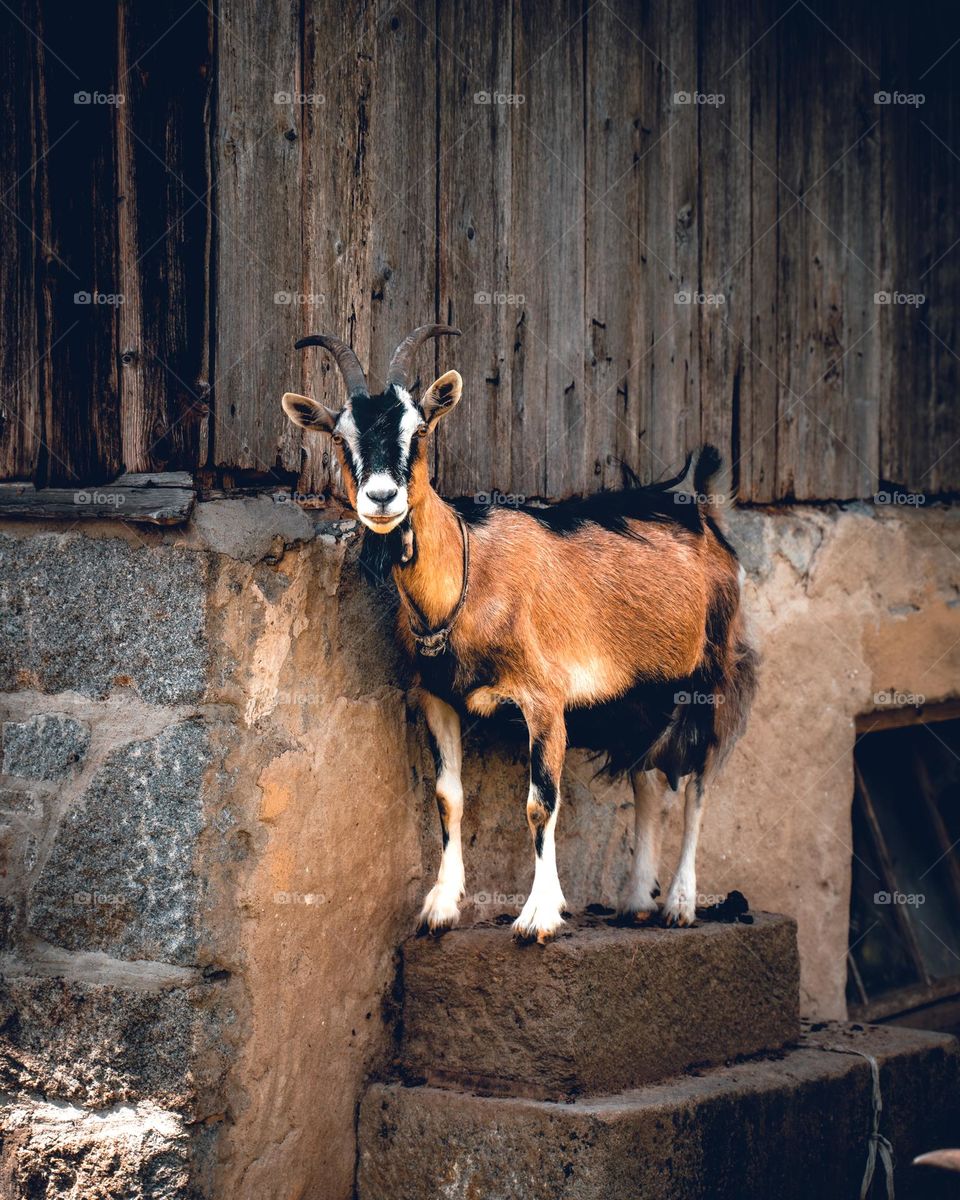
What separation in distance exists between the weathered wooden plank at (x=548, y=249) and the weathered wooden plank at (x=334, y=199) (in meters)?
0.65

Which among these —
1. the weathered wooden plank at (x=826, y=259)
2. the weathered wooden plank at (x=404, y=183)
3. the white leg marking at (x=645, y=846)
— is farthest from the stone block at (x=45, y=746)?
the weathered wooden plank at (x=826, y=259)

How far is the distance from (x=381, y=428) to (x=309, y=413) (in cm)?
25

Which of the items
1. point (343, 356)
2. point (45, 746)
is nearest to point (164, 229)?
point (343, 356)

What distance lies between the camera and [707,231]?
18.6 feet

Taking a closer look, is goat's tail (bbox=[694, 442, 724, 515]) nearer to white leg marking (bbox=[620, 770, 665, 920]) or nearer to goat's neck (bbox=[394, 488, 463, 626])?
white leg marking (bbox=[620, 770, 665, 920])

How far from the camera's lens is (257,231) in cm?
424

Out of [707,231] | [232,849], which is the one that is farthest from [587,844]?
[707,231]

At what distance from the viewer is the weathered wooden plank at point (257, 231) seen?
4.17 metres

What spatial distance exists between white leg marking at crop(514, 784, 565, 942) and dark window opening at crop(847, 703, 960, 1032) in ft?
7.55

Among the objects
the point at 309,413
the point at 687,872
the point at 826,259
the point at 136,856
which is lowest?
the point at 687,872

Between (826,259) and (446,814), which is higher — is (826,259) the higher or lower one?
the higher one

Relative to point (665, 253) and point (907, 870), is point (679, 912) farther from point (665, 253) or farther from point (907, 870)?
point (665, 253)

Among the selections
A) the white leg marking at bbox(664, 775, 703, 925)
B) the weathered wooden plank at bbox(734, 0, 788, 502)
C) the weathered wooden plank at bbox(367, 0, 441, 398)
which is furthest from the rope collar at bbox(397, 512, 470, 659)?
the weathered wooden plank at bbox(734, 0, 788, 502)

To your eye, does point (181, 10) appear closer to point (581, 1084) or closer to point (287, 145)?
point (287, 145)
